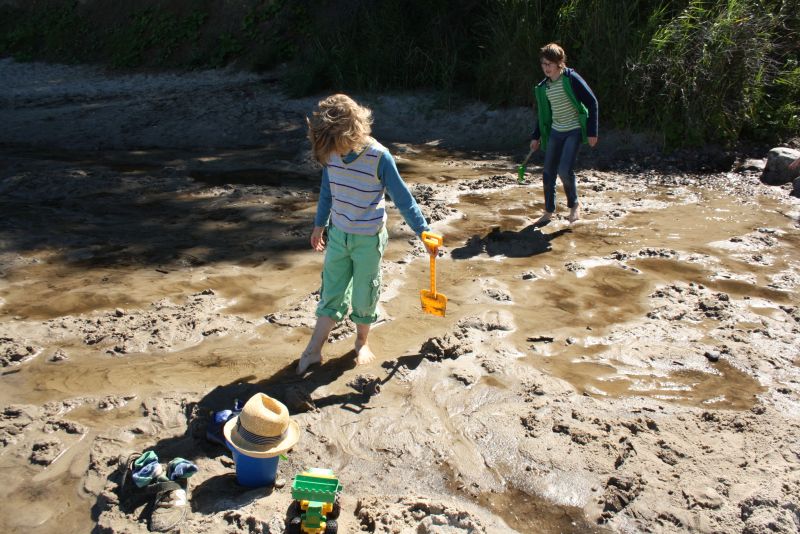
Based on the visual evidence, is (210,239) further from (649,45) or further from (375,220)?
(649,45)

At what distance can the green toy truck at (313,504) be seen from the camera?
2814 mm

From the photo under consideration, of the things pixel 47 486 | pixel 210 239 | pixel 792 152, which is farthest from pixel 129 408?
pixel 792 152

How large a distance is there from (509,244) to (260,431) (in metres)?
3.84

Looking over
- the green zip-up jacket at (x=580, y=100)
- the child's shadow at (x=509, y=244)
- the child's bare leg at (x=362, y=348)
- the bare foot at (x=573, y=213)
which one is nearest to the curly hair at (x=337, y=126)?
the child's bare leg at (x=362, y=348)

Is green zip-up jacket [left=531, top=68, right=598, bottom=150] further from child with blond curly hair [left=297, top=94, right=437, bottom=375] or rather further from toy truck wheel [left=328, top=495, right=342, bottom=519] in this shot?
toy truck wheel [left=328, top=495, right=342, bottom=519]

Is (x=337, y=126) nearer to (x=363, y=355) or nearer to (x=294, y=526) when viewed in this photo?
(x=363, y=355)

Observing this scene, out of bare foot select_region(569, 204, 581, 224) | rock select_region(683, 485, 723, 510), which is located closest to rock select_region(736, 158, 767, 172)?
A: bare foot select_region(569, 204, 581, 224)

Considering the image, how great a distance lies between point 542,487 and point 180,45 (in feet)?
45.8

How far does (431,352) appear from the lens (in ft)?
14.4

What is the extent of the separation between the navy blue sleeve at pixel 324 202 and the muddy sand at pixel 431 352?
33.8 inches

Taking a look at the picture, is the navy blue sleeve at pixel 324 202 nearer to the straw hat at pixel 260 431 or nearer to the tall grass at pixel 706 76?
the straw hat at pixel 260 431

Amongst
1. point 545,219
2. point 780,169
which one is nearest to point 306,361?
point 545,219

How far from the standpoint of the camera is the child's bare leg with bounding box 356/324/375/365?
14.1ft

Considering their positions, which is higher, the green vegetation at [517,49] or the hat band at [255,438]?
the green vegetation at [517,49]
